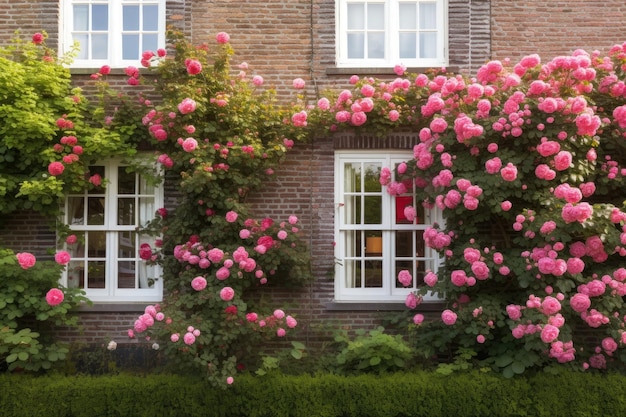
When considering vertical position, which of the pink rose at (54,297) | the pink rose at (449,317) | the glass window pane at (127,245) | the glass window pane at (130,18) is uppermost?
the glass window pane at (130,18)

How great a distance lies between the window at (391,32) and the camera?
9.48 metres

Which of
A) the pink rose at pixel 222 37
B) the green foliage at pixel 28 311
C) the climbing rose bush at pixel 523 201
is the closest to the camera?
the climbing rose bush at pixel 523 201

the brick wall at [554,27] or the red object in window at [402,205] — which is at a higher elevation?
the brick wall at [554,27]

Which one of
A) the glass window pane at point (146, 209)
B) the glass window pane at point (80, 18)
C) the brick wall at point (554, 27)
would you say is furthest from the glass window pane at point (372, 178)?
the glass window pane at point (80, 18)

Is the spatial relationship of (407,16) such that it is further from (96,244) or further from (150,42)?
(96,244)

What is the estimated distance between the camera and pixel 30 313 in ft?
28.1

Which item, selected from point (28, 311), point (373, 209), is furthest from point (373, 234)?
point (28, 311)

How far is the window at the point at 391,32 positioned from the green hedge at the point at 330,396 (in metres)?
4.47

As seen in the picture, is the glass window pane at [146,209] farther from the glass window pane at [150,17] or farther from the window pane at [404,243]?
the window pane at [404,243]

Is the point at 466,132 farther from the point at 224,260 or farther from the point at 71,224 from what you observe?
the point at 71,224

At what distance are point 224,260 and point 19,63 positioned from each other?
12.0 feet

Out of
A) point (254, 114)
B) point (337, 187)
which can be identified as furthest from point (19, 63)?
point (337, 187)

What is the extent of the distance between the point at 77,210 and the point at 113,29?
2.61m

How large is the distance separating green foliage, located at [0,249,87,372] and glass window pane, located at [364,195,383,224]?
3.89 m
